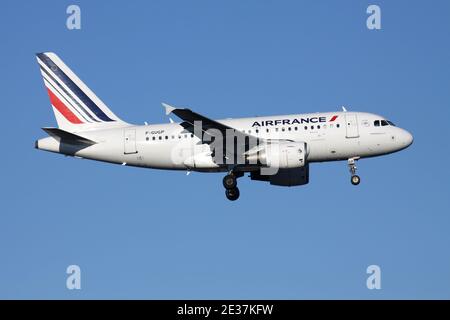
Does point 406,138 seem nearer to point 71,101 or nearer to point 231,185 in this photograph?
point 231,185

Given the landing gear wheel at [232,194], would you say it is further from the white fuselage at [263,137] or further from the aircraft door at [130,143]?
the aircraft door at [130,143]

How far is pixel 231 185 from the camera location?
59.0 metres

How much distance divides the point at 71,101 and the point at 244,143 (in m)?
12.6

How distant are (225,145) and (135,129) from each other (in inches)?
241

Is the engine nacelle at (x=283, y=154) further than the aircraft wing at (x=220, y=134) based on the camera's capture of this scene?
Yes

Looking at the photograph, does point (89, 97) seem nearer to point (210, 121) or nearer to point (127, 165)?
point (127, 165)

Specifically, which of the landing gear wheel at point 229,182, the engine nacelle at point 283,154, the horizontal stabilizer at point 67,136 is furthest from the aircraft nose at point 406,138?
the horizontal stabilizer at point 67,136

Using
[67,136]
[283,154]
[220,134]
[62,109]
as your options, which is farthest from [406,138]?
[62,109]

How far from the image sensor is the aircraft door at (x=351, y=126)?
5791 centimetres

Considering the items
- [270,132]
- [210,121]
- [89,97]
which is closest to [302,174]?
[270,132]

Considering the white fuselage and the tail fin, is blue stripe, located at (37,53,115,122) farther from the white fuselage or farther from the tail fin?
the white fuselage

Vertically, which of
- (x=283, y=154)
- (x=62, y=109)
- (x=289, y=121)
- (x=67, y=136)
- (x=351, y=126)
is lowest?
(x=283, y=154)

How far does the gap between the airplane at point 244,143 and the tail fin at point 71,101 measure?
0.86 m

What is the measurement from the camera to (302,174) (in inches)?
2418
